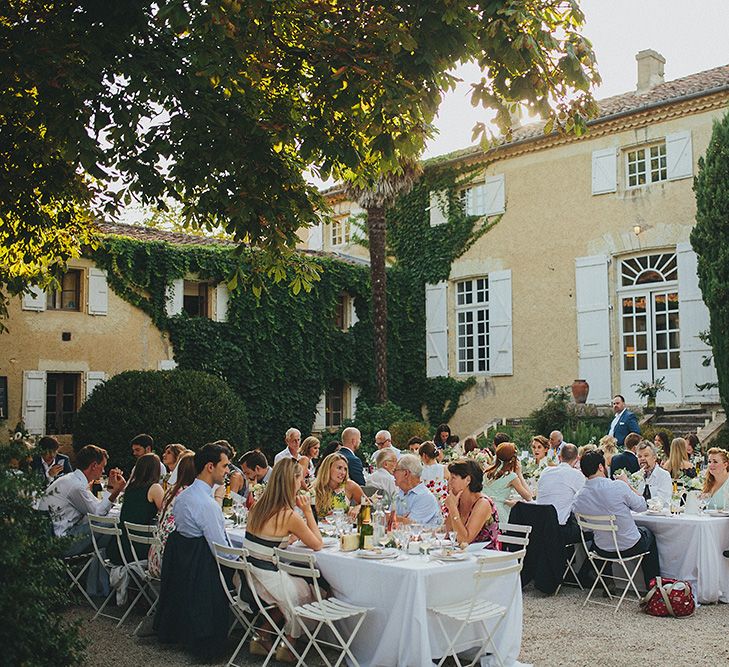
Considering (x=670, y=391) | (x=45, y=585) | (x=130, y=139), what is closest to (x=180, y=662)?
(x=45, y=585)

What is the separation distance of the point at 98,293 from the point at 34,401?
103 inches

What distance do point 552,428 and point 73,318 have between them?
10379mm

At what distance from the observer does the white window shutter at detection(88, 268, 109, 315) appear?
18.8m

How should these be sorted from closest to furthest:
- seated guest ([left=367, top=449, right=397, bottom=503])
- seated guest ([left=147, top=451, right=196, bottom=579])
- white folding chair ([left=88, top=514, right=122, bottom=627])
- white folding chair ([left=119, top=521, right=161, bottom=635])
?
seated guest ([left=147, top=451, right=196, bottom=579])
white folding chair ([left=119, top=521, right=161, bottom=635])
white folding chair ([left=88, top=514, right=122, bottom=627])
seated guest ([left=367, top=449, right=397, bottom=503])

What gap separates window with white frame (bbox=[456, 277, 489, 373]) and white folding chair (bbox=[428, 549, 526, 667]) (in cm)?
1599

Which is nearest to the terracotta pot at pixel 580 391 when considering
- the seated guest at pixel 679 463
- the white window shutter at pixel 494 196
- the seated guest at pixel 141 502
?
the white window shutter at pixel 494 196

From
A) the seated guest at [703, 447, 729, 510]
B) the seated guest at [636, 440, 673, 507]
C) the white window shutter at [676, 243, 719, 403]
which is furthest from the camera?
the white window shutter at [676, 243, 719, 403]

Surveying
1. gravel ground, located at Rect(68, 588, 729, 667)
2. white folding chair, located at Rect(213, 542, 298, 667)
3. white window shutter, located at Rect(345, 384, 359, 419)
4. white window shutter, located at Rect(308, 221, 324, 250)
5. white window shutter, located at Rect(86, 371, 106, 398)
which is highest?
white window shutter, located at Rect(308, 221, 324, 250)

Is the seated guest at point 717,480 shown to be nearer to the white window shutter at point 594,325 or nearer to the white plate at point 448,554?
the white plate at point 448,554

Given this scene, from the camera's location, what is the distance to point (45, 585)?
459cm

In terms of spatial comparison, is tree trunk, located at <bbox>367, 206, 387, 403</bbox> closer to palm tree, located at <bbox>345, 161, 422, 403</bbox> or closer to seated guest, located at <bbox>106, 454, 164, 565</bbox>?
palm tree, located at <bbox>345, 161, 422, 403</bbox>

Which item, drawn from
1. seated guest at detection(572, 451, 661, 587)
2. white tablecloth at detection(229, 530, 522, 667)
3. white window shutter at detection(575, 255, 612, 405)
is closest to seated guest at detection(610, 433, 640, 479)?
seated guest at detection(572, 451, 661, 587)

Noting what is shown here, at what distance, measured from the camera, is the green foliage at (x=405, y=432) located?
19406 mm

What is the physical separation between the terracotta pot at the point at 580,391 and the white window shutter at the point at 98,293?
33.9 ft
